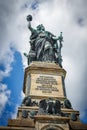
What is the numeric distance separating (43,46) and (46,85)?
4.98 meters

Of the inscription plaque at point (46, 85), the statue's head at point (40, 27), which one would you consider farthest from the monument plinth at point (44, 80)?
the statue's head at point (40, 27)

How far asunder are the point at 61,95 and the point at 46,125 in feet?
17.5

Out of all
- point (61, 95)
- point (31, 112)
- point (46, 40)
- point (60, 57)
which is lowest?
point (31, 112)

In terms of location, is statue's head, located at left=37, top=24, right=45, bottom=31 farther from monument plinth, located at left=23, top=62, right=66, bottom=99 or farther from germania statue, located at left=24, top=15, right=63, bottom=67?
monument plinth, located at left=23, top=62, right=66, bottom=99

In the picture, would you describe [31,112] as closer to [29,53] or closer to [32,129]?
[32,129]

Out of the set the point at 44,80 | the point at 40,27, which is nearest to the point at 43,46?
the point at 40,27

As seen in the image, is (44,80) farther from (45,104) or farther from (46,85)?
(45,104)

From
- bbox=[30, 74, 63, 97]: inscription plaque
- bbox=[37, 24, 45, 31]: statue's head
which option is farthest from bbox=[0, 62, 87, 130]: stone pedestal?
bbox=[37, 24, 45, 31]: statue's head

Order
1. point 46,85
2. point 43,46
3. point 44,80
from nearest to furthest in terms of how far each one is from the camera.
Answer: point 46,85 < point 44,80 < point 43,46

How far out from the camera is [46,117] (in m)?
15.4

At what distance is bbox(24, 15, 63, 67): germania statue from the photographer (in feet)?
78.8

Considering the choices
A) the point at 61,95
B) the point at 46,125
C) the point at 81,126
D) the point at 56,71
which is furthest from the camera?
the point at 56,71

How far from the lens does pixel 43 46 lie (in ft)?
80.7

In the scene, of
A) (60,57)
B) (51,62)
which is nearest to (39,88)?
(51,62)
